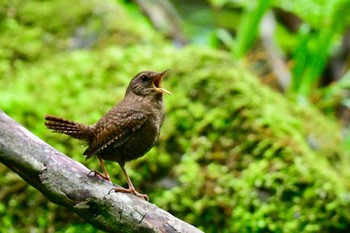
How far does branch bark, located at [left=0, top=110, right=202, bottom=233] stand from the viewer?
2320mm

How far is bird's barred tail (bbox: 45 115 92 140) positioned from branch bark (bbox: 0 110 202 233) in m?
0.17

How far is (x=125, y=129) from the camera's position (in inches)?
A: 97.9

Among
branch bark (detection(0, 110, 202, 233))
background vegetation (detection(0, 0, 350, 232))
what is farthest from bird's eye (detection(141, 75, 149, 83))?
background vegetation (detection(0, 0, 350, 232))

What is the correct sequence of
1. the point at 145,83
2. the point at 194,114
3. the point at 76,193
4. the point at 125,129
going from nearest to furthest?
the point at 76,193
the point at 125,129
the point at 145,83
the point at 194,114

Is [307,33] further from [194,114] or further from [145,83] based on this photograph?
[145,83]

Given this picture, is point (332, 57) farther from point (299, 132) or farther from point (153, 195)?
point (153, 195)

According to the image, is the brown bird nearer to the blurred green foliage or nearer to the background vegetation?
the background vegetation

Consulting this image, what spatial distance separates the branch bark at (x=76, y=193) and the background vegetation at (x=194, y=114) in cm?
110

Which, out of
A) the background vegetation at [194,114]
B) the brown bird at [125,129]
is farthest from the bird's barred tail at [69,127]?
the background vegetation at [194,114]

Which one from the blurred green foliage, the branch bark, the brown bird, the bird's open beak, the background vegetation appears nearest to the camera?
the branch bark

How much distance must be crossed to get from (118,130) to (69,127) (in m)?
0.23

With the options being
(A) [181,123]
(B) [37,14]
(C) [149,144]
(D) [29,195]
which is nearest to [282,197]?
(A) [181,123]

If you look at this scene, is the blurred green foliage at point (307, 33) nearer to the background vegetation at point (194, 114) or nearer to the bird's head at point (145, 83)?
the background vegetation at point (194, 114)

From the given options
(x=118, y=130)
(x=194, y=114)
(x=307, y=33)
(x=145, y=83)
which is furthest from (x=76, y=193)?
Result: (x=307, y=33)
